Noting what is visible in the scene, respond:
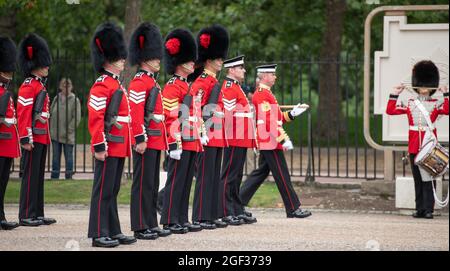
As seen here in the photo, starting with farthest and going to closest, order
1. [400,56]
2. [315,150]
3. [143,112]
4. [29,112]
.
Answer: [315,150], [400,56], [29,112], [143,112]

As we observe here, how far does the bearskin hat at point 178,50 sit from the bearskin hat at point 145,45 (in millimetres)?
477

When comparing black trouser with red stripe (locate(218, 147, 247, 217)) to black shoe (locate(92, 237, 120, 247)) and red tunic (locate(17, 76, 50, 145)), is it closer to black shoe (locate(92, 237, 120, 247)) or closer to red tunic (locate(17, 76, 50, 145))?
red tunic (locate(17, 76, 50, 145))

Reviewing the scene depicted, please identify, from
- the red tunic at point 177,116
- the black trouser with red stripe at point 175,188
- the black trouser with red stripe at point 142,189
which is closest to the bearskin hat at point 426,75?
the red tunic at point 177,116

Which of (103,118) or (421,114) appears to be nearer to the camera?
(103,118)

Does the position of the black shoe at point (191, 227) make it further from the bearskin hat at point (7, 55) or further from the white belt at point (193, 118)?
the bearskin hat at point (7, 55)

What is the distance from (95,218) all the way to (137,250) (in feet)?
1.65

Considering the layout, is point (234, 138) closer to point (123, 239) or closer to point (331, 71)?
point (123, 239)

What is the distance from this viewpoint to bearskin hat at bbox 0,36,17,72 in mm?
12219

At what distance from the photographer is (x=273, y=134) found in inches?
522

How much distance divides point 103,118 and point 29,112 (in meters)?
2.14

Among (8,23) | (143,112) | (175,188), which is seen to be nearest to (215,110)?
(175,188)

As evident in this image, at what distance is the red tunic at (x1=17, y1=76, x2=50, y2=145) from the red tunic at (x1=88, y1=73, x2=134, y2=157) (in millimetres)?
1840

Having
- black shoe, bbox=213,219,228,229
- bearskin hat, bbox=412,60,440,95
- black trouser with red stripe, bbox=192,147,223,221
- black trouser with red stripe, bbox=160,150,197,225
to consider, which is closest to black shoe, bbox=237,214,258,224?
black shoe, bbox=213,219,228,229

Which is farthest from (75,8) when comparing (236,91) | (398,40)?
(236,91)
